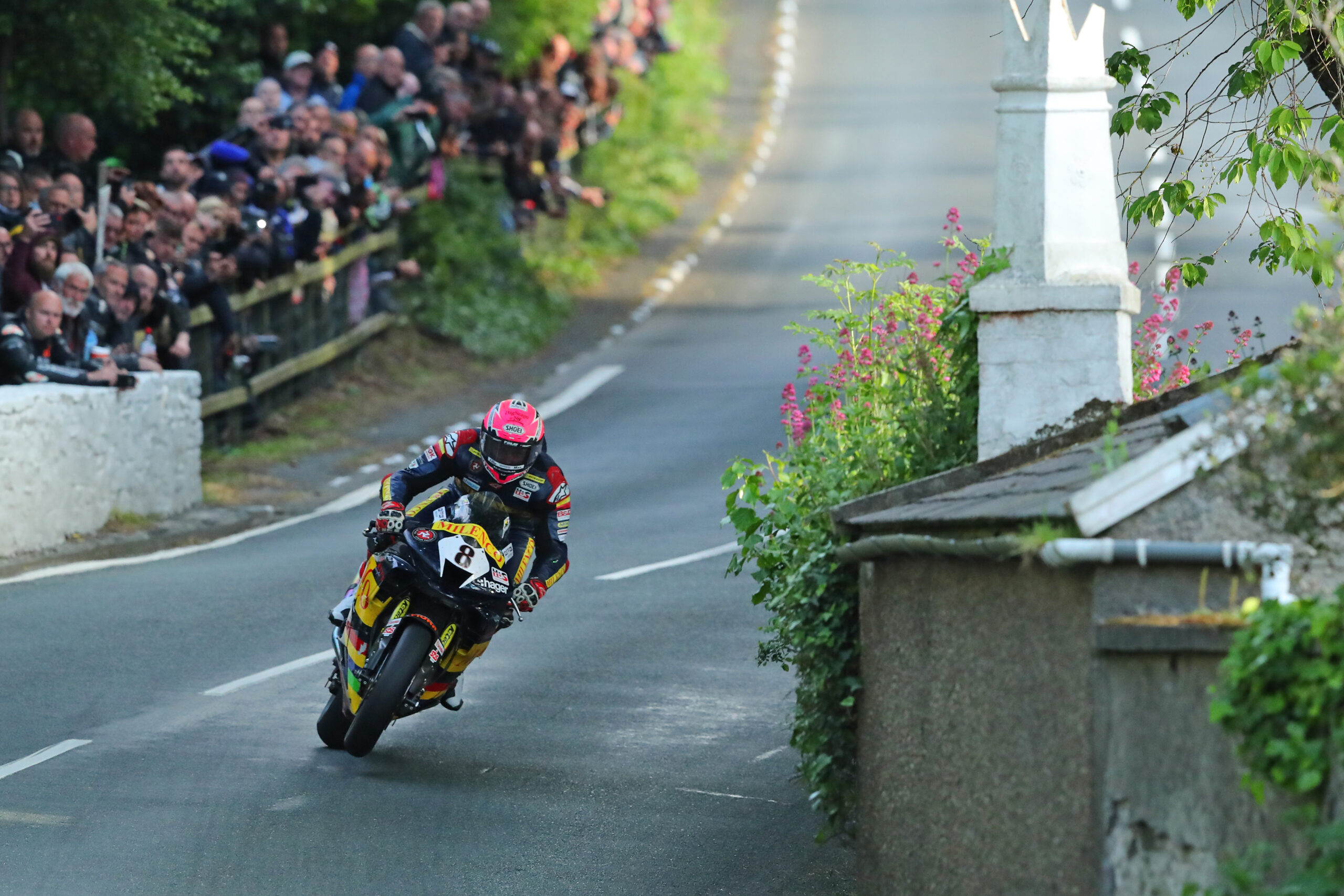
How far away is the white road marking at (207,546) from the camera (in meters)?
14.3

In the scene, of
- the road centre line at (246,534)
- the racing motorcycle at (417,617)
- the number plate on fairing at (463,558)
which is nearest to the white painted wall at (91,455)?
the road centre line at (246,534)

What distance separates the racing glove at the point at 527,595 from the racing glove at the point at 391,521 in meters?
0.63

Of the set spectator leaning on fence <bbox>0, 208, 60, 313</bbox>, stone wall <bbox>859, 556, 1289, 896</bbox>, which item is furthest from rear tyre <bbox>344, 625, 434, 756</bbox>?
spectator leaning on fence <bbox>0, 208, 60, 313</bbox>

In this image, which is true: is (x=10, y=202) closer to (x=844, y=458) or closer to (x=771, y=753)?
(x=771, y=753)

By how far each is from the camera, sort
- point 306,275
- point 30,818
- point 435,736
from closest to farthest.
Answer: point 30,818 → point 435,736 → point 306,275

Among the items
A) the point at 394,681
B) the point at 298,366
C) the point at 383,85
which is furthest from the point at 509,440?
the point at 383,85

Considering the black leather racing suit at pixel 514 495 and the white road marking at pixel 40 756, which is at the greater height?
the black leather racing suit at pixel 514 495

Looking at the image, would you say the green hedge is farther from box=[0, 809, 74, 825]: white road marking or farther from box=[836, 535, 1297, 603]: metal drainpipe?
box=[836, 535, 1297, 603]: metal drainpipe

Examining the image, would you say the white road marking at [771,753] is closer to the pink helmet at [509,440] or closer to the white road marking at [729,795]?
the white road marking at [729,795]

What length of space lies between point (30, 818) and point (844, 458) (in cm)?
371

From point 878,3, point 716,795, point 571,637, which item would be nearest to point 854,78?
point 878,3

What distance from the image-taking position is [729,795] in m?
9.52

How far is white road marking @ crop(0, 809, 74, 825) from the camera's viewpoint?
8445mm

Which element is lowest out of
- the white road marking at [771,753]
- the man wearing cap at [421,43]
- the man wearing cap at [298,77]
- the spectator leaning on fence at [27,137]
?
the white road marking at [771,753]
